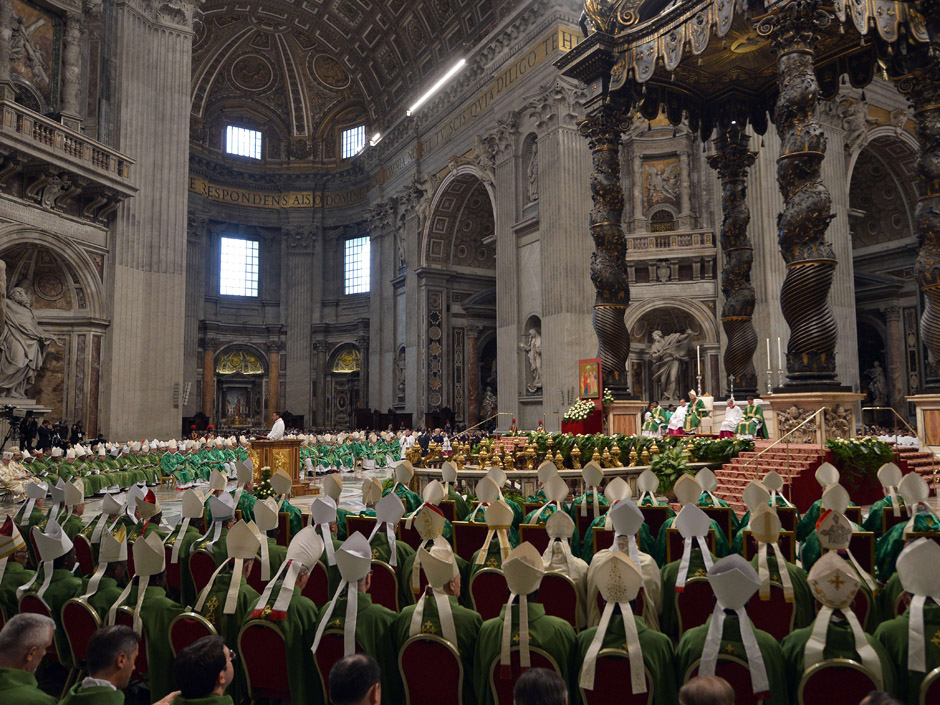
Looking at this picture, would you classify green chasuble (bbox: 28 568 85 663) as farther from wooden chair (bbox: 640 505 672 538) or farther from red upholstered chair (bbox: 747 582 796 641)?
wooden chair (bbox: 640 505 672 538)

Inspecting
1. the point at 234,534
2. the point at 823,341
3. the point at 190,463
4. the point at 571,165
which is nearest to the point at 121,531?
the point at 234,534

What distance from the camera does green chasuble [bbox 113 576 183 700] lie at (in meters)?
3.47

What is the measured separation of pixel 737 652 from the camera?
8.69ft

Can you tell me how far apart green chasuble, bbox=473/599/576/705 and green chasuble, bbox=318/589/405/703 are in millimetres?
413

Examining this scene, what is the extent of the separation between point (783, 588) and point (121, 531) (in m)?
4.04

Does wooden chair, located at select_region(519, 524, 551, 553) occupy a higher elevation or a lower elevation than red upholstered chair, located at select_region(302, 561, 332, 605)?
higher

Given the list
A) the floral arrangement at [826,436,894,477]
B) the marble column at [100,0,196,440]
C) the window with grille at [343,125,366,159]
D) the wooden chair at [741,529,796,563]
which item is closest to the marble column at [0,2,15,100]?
the marble column at [100,0,196,440]

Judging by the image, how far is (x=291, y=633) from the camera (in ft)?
10.6

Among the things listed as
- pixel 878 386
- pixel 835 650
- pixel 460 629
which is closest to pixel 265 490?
pixel 460 629

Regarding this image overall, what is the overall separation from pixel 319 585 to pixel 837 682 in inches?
111

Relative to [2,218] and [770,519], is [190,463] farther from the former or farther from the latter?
[770,519]

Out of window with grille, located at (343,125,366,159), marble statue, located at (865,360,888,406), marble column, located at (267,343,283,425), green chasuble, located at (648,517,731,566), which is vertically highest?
window with grille, located at (343,125,366,159)

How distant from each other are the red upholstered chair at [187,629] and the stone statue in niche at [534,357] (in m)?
18.2

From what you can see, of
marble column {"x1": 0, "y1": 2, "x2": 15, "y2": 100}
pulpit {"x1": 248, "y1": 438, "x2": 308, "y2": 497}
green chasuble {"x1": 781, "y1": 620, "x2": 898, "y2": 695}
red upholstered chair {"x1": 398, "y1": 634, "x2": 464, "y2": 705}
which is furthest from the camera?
marble column {"x1": 0, "y1": 2, "x2": 15, "y2": 100}
